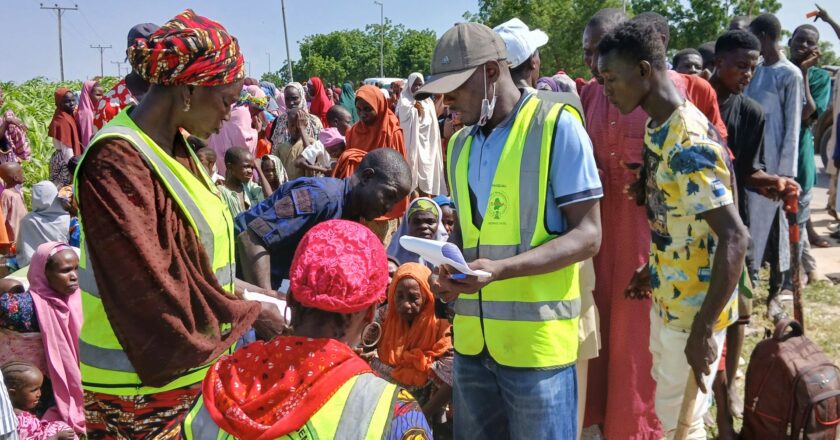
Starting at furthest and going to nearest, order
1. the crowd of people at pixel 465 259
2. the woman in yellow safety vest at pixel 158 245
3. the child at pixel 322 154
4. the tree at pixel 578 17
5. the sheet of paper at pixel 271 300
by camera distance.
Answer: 1. the tree at pixel 578 17
2. the child at pixel 322 154
3. the sheet of paper at pixel 271 300
4. the woman in yellow safety vest at pixel 158 245
5. the crowd of people at pixel 465 259

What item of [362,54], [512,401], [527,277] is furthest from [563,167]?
[362,54]

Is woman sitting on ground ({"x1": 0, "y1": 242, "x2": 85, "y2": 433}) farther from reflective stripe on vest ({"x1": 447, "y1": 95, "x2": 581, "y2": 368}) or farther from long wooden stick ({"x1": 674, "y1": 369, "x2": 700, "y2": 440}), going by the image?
long wooden stick ({"x1": 674, "y1": 369, "x2": 700, "y2": 440})

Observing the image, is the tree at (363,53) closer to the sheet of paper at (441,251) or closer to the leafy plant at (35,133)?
the leafy plant at (35,133)

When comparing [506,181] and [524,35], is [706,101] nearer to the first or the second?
[524,35]

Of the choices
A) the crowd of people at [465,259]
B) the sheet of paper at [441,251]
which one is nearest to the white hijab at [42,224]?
the crowd of people at [465,259]

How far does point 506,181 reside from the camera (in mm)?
2182

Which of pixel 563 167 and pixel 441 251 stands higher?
pixel 563 167

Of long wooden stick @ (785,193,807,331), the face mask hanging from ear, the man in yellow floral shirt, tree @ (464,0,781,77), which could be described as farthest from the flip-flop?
tree @ (464,0,781,77)

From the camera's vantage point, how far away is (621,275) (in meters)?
3.18

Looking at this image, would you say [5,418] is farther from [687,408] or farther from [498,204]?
[687,408]

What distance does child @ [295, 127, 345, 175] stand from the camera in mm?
7605

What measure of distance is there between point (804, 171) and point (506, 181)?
4882 mm

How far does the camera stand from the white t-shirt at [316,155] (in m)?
7.61

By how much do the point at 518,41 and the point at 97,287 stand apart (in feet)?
6.67
